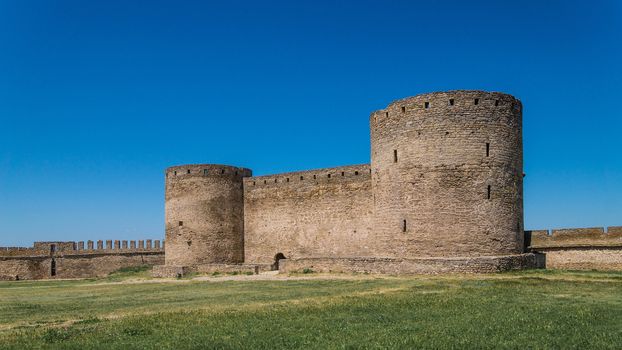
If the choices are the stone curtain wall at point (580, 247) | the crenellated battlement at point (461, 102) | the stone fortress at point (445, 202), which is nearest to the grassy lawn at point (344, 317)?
the stone fortress at point (445, 202)

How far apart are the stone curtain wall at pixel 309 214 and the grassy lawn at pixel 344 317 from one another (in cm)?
943

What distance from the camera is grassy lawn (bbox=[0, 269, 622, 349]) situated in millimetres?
8852

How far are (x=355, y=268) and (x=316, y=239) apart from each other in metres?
6.37

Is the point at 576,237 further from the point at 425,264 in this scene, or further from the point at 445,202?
the point at 425,264

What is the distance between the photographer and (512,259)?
21.0m

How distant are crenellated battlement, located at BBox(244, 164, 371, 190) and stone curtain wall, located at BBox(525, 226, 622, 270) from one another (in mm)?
7776

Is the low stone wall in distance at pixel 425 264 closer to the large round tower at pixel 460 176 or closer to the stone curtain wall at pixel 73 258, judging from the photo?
the large round tower at pixel 460 176

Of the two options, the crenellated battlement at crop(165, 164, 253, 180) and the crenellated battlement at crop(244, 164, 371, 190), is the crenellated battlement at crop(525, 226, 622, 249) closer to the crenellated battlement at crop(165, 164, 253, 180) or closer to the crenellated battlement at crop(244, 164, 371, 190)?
the crenellated battlement at crop(244, 164, 371, 190)

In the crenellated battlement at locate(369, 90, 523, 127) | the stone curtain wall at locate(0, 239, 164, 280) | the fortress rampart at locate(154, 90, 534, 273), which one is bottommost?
the stone curtain wall at locate(0, 239, 164, 280)

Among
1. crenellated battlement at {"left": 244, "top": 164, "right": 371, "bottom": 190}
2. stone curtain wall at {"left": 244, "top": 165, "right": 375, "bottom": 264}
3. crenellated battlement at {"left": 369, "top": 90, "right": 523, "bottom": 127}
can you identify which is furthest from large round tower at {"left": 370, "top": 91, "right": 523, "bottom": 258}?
crenellated battlement at {"left": 244, "top": 164, "right": 371, "bottom": 190}

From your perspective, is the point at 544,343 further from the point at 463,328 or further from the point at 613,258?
the point at 613,258

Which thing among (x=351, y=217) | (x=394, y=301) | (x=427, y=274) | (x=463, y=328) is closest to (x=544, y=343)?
(x=463, y=328)

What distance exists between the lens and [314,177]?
96.1 ft

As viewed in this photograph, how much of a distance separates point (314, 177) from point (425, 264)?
980 cm
